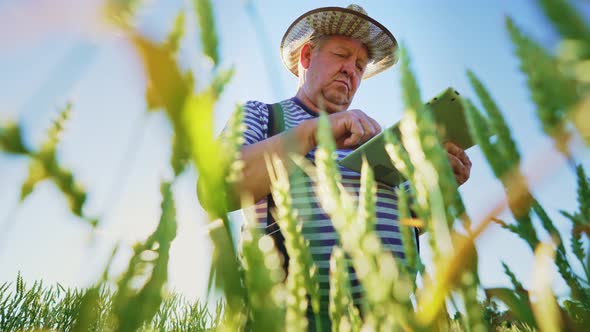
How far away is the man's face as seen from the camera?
6.39 ft

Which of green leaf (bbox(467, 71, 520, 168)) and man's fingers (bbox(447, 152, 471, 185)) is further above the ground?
man's fingers (bbox(447, 152, 471, 185))

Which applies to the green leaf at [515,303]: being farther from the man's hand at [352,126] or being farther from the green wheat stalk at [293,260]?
the man's hand at [352,126]

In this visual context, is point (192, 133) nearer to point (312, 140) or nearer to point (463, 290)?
point (463, 290)

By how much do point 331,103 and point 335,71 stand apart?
15 cm

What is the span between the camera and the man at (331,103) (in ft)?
3.28

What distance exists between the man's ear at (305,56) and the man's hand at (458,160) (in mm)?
1127

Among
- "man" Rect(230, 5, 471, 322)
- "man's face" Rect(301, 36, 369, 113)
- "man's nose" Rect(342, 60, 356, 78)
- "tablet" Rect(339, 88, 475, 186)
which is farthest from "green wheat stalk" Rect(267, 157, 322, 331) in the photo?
"man's nose" Rect(342, 60, 356, 78)

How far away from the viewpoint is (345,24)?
2115 mm

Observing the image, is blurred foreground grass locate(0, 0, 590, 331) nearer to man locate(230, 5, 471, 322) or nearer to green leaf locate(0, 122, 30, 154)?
green leaf locate(0, 122, 30, 154)

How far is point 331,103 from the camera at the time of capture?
193cm

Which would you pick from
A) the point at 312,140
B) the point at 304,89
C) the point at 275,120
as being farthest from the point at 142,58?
the point at 304,89

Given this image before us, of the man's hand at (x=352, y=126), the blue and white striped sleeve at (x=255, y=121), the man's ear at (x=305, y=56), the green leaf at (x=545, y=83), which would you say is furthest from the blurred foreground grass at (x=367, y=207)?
the man's ear at (x=305, y=56)

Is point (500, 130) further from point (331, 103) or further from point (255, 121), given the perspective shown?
point (331, 103)

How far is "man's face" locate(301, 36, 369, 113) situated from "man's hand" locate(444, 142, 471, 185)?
73cm
